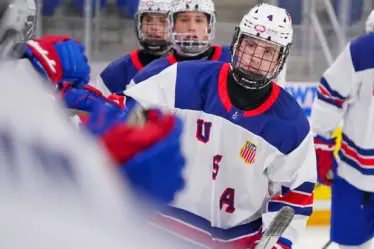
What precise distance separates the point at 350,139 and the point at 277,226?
1295mm

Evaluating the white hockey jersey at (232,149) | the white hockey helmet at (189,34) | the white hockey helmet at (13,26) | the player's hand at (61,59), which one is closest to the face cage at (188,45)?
the white hockey helmet at (189,34)

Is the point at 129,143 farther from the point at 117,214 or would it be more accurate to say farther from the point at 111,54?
the point at 111,54

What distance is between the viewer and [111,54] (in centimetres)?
495

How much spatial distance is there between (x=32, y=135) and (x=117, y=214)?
0.30 feet

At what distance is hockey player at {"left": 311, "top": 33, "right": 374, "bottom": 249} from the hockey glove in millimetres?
2230

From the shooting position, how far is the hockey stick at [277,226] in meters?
1.77

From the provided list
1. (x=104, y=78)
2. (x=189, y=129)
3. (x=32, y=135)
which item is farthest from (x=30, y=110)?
(x=104, y=78)

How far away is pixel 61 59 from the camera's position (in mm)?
1315

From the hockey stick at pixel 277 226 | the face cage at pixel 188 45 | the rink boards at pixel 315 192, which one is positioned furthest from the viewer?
the rink boards at pixel 315 192

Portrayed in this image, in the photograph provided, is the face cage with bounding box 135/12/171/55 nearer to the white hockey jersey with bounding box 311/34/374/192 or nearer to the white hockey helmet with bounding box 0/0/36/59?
the white hockey jersey with bounding box 311/34/374/192

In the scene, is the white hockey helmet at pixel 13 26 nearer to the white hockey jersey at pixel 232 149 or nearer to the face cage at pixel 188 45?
the white hockey jersey at pixel 232 149

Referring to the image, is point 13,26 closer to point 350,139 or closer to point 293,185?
point 293,185

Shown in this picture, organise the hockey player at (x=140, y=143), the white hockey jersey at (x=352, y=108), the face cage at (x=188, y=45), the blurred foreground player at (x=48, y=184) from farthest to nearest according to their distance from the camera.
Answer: the white hockey jersey at (x=352, y=108) → the face cage at (x=188, y=45) → the hockey player at (x=140, y=143) → the blurred foreground player at (x=48, y=184)

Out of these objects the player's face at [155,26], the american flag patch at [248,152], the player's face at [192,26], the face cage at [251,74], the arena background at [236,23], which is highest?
the face cage at [251,74]
